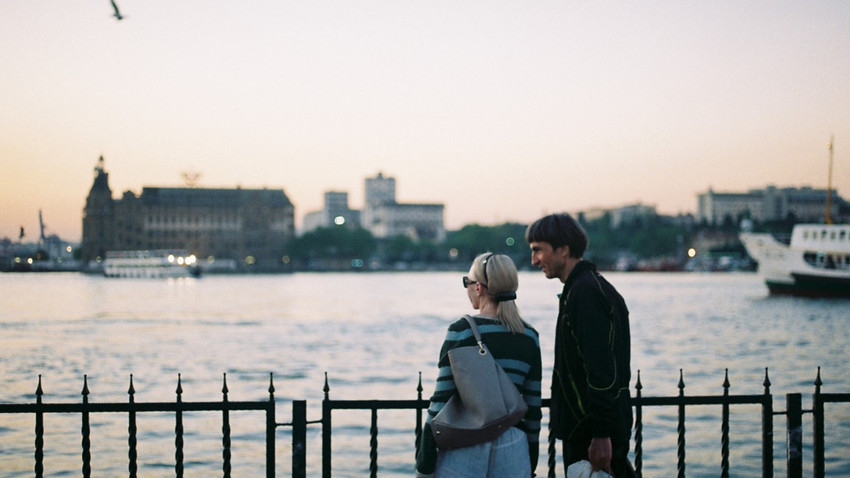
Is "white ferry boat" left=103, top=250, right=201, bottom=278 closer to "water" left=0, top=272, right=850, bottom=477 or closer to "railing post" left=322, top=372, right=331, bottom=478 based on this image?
"water" left=0, top=272, right=850, bottom=477

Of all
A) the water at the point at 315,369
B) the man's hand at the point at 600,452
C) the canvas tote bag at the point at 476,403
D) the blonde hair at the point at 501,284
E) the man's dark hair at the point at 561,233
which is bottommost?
the water at the point at 315,369

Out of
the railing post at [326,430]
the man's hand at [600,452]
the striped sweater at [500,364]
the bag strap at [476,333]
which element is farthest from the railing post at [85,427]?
the man's hand at [600,452]

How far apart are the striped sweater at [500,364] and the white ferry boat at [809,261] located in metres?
71.9

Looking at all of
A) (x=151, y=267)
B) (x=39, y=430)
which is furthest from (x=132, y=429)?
(x=151, y=267)

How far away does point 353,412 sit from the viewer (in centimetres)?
1814

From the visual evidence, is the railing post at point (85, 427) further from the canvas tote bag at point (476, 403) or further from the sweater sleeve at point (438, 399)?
the canvas tote bag at point (476, 403)

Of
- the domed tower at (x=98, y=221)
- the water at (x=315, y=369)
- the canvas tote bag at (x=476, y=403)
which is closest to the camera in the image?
the canvas tote bag at (x=476, y=403)

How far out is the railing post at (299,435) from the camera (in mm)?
5816

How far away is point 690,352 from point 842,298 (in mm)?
48527

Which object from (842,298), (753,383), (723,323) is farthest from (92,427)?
(842,298)

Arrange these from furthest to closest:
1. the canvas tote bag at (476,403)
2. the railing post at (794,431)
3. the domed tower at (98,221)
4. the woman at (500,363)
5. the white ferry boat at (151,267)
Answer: the domed tower at (98,221)
the white ferry boat at (151,267)
the railing post at (794,431)
the woman at (500,363)
the canvas tote bag at (476,403)

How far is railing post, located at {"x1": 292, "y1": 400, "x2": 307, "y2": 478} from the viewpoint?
582 cm

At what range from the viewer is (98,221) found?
649ft

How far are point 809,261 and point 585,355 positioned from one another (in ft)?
252
